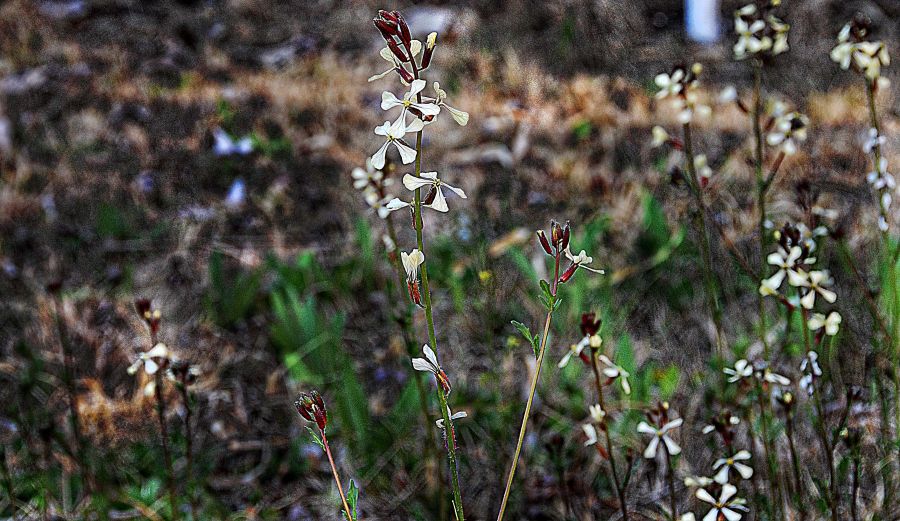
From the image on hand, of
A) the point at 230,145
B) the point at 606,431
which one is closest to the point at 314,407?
the point at 606,431

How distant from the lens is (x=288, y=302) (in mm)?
2559

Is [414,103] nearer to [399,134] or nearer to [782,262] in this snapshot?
[399,134]

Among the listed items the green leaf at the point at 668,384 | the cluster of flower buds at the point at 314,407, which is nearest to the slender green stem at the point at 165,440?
the cluster of flower buds at the point at 314,407

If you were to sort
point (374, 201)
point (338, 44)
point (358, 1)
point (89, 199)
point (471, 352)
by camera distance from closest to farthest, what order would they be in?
point (374, 201), point (471, 352), point (89, 199), point (338, 44), point (358, 1)

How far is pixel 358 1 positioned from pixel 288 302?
4687 millimetres

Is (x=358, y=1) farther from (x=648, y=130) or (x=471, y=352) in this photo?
(x=471, y=352)

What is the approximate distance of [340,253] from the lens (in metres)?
2.93

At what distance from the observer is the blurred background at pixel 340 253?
6.51 feet

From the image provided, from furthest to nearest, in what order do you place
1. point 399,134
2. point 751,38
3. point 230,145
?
point 230,145 → point 751,38 → point 399,134

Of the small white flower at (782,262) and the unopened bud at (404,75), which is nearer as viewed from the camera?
the unopened bud at (404,75)

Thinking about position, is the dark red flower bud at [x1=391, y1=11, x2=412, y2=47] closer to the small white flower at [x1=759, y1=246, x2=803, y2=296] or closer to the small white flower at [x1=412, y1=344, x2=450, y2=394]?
the small white flower at [x1=412, y1=344, x2=450, y2=394]

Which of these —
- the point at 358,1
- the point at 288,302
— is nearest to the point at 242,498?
the point at 288,302

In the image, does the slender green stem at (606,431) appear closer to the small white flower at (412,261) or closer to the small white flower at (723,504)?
the small white flower at (723,504)

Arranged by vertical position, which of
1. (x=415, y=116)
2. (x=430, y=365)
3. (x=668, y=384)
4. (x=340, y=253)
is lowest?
(x=340, y=253)
